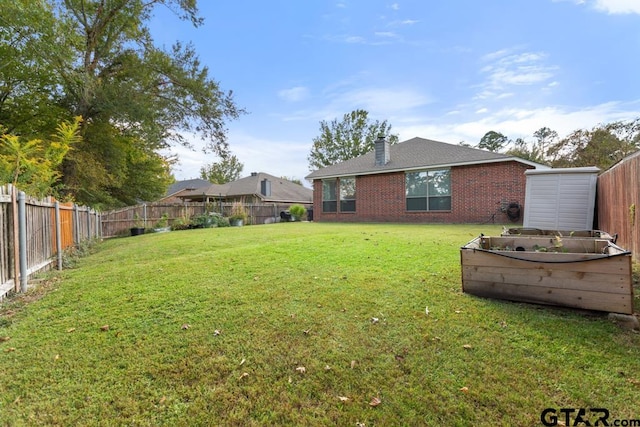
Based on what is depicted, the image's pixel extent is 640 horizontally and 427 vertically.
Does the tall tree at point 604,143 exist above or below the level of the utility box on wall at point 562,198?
above

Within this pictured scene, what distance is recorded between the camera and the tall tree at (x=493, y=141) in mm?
36531

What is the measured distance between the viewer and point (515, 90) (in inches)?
501

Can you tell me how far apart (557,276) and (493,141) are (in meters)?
40.6

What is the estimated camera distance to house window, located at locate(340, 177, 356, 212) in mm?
17062

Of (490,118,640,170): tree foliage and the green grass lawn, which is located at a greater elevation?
(490,118,640,170): tree foliage

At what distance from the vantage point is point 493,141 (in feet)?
123

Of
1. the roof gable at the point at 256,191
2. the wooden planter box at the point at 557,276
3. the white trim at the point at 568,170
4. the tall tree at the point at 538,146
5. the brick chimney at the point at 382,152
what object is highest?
the tall tree at the point at 538,146

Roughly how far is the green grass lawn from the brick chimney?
12.7 m

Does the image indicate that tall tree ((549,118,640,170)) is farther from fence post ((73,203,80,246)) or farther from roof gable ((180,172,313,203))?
fence post ((73,203,80,246))

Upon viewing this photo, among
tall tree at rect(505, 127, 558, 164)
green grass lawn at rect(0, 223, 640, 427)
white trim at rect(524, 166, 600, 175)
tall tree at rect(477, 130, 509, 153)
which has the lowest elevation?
green grass lawn at rect(0, 223, 640, 427)

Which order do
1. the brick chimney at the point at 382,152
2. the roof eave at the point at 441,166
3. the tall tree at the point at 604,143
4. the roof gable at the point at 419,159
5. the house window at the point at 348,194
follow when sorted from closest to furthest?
the roof eave at the point at 441,166, the roof gable at the point at 419,159, the brick chimney at the point at 382,152, the house window at the point at 348,194, the tall tree at the point at 604,143

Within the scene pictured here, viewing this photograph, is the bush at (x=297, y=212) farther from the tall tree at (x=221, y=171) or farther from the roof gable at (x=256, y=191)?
the tall tree at (x=221, y=171)

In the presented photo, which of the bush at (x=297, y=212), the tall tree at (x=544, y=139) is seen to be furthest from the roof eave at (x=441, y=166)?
the tall tree at (x=544, y=139)

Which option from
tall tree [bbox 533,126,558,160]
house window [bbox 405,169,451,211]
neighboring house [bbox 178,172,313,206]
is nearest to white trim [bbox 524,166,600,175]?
house window [bbox 405,169,451,211]
